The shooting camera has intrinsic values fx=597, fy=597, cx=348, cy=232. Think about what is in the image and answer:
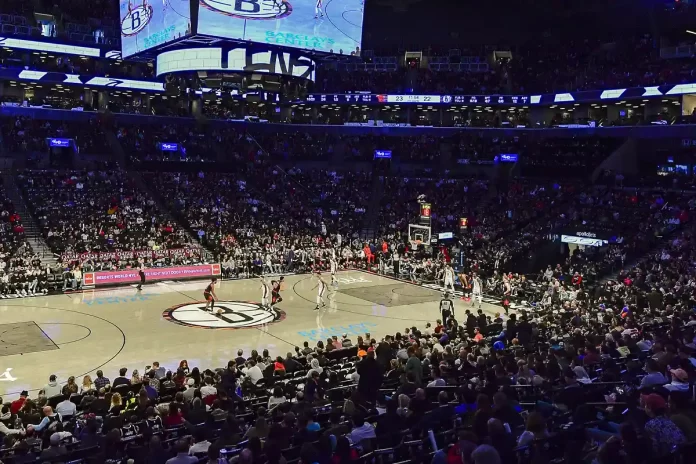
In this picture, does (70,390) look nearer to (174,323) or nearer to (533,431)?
(533,431)

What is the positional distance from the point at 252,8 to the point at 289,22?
1.47 metres

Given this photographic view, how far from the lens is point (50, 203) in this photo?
117 ft

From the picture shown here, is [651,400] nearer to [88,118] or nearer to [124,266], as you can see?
[124,266]

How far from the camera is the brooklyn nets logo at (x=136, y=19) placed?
2334 cm

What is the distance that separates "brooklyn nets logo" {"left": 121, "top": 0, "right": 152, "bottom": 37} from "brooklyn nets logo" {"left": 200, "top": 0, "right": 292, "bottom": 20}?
383 centimetres

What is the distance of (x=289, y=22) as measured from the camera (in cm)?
2211

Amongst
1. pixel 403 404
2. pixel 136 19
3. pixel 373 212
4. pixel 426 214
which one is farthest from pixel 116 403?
pixel 373 212

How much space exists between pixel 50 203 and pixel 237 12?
68.5 feet

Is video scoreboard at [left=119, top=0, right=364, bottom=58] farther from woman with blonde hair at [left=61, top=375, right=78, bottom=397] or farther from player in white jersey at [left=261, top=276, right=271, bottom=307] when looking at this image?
woman with blonde hair at [left=61, top=375, right=78, bottom=397]

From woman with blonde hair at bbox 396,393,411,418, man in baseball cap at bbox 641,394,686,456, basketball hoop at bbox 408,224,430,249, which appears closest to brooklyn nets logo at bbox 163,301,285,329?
basketball hoop at bbox 408,224,430,249

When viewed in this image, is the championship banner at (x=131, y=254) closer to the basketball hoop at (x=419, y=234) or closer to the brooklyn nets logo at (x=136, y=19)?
the brooklyn nets logo at (x=136, y=19)

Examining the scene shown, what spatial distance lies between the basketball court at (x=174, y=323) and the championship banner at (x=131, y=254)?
8.04ft

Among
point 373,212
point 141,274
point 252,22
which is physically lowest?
point 141,274

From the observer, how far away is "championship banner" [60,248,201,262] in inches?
1198
